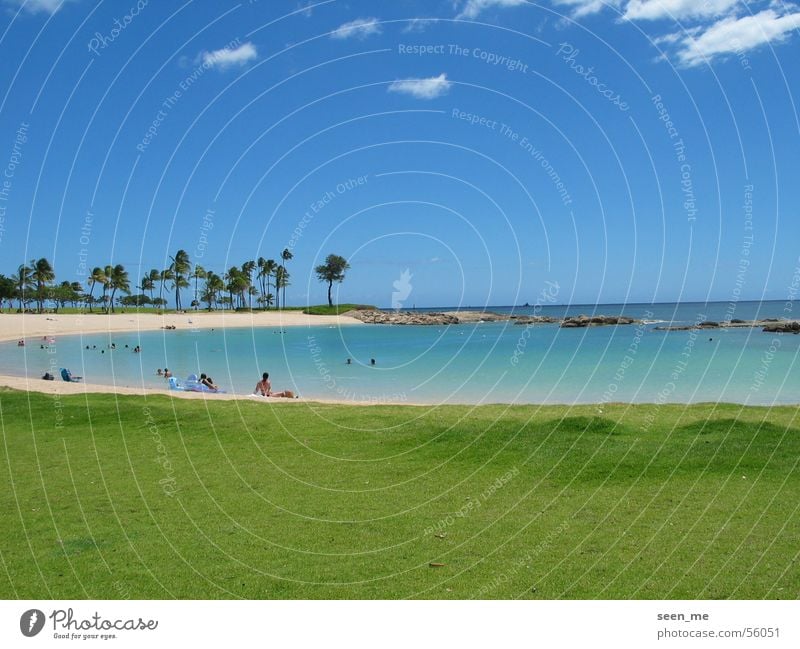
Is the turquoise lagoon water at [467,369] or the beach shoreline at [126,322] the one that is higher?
the beach shoreline at [126,322]

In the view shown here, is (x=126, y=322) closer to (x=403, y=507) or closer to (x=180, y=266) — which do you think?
(x=180, y=266)

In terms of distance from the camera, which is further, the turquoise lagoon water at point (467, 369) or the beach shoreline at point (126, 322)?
the beach shoreline at point (126, 322)

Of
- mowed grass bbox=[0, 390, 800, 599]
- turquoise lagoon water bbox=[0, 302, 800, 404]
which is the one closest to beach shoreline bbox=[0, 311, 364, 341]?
turquoise lagoon water bbox=[0, 302, 800, 404]

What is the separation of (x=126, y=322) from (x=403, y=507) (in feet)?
346

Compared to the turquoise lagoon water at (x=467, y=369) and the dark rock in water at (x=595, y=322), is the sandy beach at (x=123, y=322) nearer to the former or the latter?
the turquoise lagoon water at (x=467, y=369)

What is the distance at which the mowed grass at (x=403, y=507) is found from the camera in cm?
759

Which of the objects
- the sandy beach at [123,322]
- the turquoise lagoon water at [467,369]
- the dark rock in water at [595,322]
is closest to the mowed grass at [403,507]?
the turquoise lagoon water at [467,369]

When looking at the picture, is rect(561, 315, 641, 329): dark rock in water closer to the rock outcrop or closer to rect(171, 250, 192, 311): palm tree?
the rock outcrop

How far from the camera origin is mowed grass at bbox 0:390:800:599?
7.59 metres

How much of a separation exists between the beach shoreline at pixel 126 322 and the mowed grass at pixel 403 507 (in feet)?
233

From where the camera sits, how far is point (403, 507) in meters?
10.4

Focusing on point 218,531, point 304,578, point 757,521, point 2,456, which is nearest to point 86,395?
point 2,456

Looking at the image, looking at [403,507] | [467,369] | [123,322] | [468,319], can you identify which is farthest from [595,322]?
[403,507]

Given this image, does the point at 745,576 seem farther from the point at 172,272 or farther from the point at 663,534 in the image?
the point at 172,272
